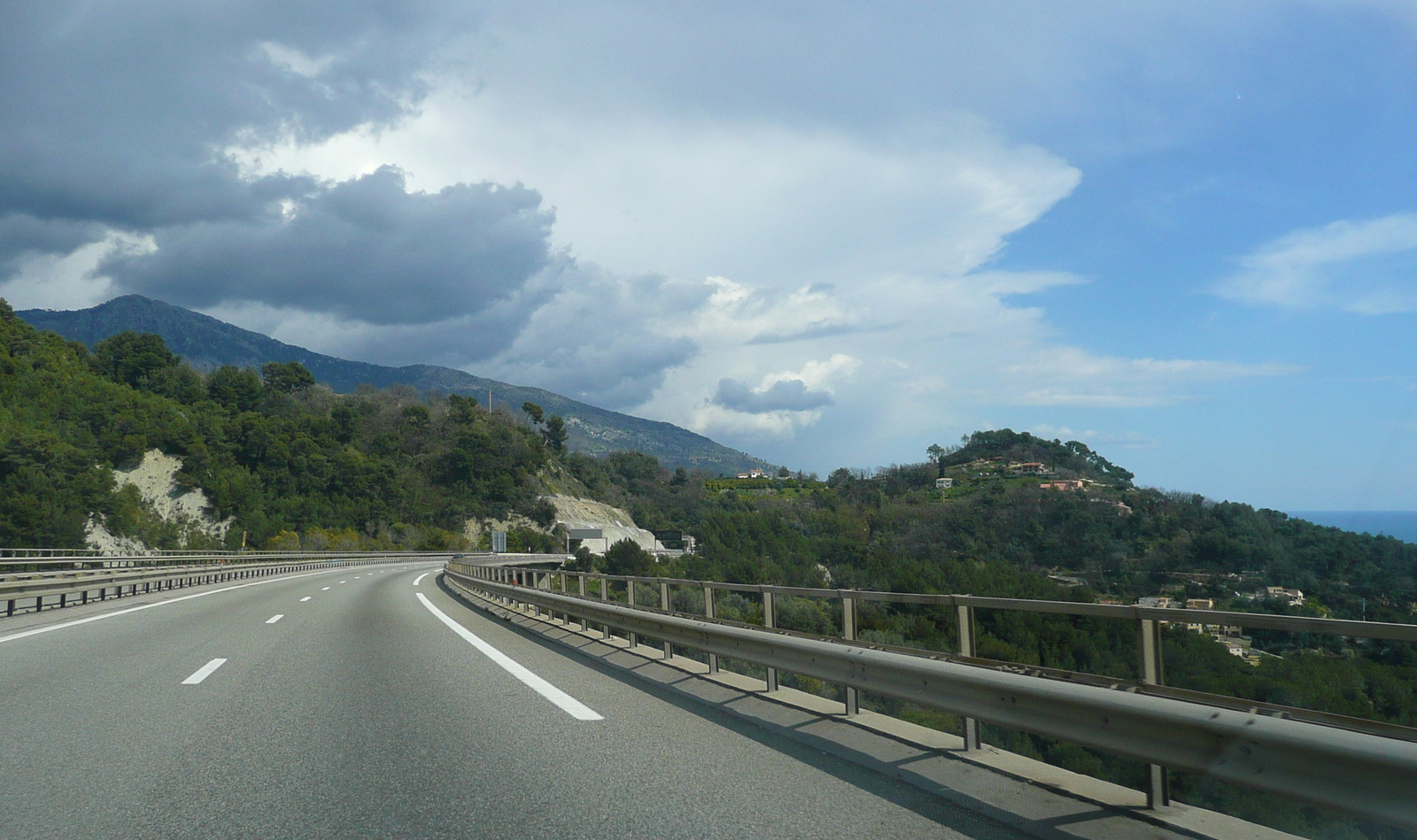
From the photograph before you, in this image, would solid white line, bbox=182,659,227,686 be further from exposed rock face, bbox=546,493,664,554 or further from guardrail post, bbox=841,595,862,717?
exposed rock face, bbox=546,493,664,554

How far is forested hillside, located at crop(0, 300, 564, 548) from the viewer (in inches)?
3450

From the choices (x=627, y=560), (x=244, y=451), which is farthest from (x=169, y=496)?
(x=627, y=560)

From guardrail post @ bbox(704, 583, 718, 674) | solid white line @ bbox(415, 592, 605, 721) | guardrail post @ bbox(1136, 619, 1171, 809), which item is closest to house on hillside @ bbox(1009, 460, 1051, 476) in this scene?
solid white line @ bbox(415, 592, 605, 721)

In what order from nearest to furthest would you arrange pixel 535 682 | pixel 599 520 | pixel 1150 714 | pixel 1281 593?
pixel 1150 714 < pixel 535 682 < pixel 1281 593 < pixel 599 520

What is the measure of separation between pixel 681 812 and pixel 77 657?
10.3 m

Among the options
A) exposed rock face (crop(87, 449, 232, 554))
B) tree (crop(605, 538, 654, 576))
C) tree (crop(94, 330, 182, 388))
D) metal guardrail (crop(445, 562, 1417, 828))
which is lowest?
tree (crop(605, 538, 654, 576))

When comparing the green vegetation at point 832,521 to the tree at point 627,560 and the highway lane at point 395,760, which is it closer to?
the tree at point 627,560

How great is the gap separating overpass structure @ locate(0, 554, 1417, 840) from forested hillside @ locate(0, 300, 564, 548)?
3403 inches

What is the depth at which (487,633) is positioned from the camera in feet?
52.5

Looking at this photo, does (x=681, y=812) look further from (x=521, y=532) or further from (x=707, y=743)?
(x=521, y=532)

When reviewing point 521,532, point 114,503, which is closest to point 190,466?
point 114,503

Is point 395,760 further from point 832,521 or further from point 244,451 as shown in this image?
point 244,451

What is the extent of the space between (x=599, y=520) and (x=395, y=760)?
6491 inches

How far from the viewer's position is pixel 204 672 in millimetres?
10516
